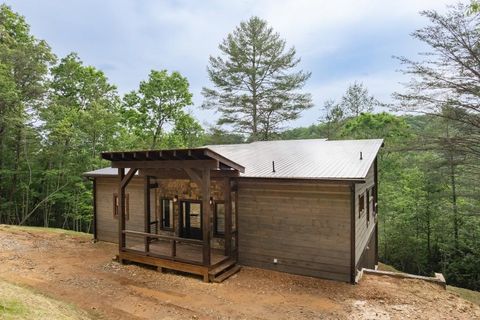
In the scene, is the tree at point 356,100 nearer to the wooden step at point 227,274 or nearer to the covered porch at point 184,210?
the covered porch at point 184,210

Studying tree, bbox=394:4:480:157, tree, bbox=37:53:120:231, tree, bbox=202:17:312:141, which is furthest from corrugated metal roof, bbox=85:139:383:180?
tree, bbox=202:17:312:141

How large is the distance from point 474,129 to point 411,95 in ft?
9.42

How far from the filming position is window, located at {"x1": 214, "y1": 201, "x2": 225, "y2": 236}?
30.1ft

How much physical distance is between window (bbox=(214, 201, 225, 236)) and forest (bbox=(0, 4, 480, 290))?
32.8ft

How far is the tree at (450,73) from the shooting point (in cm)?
1134

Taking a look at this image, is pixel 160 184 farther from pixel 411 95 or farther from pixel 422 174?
pixel 422 174

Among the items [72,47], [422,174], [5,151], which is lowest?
[422,174]

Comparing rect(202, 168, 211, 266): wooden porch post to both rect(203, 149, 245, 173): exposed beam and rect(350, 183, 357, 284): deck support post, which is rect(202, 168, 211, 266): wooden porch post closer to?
rect(203, 149, 245, 173): exposed beam

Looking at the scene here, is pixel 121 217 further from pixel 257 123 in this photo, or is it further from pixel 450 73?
pixel 257 123

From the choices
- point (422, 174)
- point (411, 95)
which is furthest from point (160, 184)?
point (422, 174)

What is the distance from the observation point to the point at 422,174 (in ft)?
62.0

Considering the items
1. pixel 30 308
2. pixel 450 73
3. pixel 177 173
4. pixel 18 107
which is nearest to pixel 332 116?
pixel 450 73

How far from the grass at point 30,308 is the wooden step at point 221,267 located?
2.95 meters

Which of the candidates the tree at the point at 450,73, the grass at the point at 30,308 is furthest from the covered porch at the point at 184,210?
the tree at the point at 450,73
